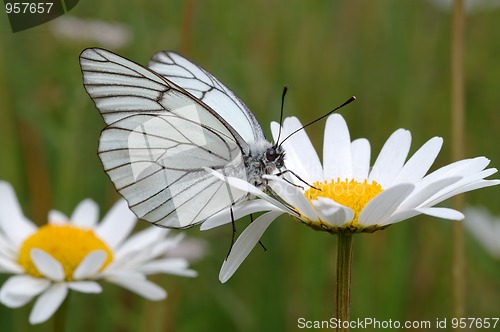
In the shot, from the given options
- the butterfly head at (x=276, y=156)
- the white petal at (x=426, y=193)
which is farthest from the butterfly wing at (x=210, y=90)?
the white petal at (x=426, y=193)

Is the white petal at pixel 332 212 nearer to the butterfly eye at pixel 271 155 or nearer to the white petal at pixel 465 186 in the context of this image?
the white petal at pixel 465 186

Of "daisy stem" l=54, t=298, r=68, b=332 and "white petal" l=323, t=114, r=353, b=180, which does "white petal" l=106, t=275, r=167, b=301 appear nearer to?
"daisy stem" l=54, t=298, r=68, b=332

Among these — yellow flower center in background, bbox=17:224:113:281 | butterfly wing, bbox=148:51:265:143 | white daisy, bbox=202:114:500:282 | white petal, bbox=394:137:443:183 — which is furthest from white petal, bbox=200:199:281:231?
yellow flower center in background, bbox=17:224:113:281

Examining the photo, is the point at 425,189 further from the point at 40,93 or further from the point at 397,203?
the point at 40,93

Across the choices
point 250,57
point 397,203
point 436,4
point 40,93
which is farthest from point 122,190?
point 436,4

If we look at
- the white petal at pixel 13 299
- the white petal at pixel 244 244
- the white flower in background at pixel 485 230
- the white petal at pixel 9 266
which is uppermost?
the white petal at pixel 244 244

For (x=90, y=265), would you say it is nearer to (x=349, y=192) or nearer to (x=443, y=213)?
(x=349, y=192)
